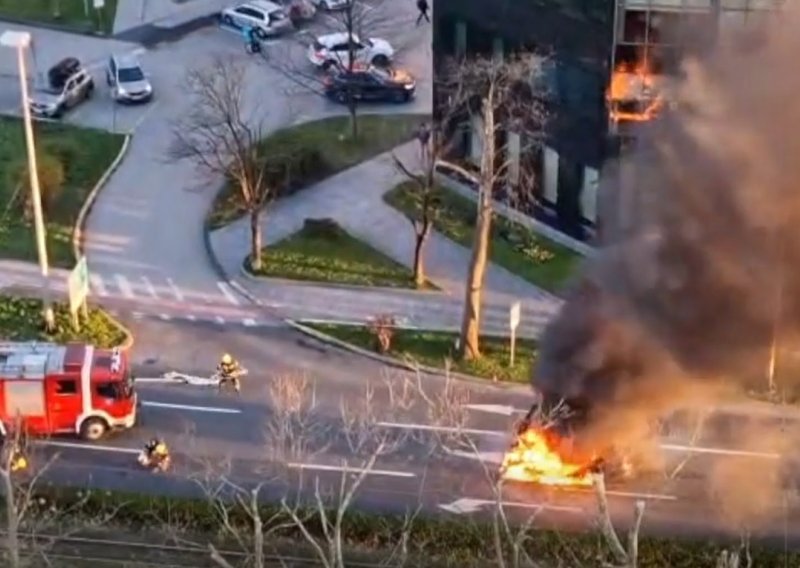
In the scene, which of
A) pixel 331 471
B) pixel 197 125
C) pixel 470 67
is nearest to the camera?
pixel 331 471

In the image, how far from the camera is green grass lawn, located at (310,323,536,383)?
3198cm

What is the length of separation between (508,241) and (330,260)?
380 cm

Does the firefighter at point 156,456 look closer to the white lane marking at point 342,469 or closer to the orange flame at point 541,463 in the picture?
the white lane marking at point 342,469

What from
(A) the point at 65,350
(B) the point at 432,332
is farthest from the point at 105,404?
(B) the point at 432,332

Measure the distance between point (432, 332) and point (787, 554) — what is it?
9.44m

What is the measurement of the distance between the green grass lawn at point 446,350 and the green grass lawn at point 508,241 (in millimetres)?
2554

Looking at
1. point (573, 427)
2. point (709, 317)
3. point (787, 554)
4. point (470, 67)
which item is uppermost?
point (470, 67)

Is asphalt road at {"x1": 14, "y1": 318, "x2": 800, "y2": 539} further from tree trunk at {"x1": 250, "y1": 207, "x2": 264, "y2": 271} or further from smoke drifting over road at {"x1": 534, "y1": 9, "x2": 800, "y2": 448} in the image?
tree trunk at {"x1": 250, "y1": 207, "x2": 264, "y2": 271}

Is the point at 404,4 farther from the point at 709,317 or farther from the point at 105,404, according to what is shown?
the point at 709,317

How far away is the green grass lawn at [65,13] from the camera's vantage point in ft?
161

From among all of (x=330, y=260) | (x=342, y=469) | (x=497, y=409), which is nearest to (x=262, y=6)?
(x=330, y=260)

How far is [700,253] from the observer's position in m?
24.8

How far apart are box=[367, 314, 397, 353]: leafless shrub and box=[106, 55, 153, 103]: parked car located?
43.1 ft

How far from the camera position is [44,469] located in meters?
28.0
